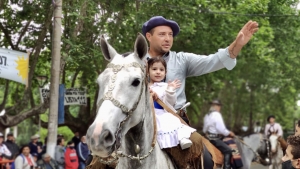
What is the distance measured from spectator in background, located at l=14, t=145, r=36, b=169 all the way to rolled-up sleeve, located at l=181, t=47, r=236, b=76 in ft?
31.0

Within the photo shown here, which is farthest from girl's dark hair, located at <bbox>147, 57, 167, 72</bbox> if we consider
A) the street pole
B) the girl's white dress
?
the street pole

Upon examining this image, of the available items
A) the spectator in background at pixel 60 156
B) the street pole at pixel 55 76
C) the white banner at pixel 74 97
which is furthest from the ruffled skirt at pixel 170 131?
the white banner at pixel 74 97

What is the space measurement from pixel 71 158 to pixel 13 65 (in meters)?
3.92

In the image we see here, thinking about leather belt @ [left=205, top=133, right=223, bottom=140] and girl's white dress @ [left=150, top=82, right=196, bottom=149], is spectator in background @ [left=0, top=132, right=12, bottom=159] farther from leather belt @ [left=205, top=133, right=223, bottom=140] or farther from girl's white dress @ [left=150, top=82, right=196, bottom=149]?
girl's white dress @ [left=150, top=82, right=196, bottom=149]

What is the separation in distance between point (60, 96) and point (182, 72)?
32.6 feet

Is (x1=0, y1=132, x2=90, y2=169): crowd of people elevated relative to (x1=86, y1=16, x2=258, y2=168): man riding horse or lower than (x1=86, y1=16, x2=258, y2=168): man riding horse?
lower

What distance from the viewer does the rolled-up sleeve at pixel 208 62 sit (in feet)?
18.4

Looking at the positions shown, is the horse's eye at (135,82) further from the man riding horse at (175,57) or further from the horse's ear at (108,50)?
the man riding horse at (175,57)

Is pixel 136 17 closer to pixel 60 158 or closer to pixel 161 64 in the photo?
pixel 60 158

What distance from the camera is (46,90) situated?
16562mm

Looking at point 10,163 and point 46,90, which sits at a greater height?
point 46,90

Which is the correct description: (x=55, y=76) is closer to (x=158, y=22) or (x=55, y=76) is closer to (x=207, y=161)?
(x=158, y=22)

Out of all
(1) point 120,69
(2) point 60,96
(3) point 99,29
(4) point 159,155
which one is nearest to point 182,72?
(4) point 159,155

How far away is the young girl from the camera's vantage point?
5.18m
